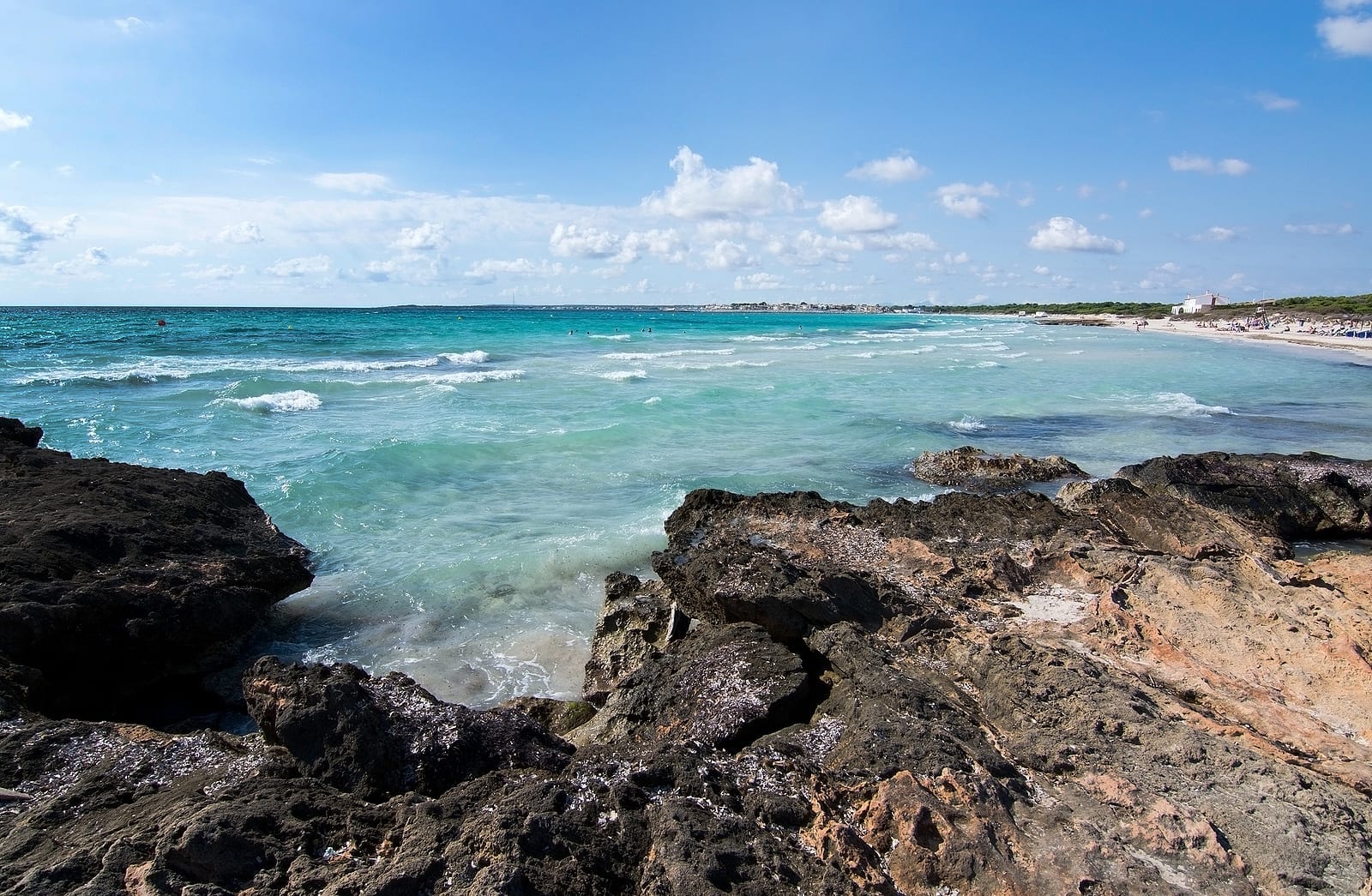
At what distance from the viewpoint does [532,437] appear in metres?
18.1

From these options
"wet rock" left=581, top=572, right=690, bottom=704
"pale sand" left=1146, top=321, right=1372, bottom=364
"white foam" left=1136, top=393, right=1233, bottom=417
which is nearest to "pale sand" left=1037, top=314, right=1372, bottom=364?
"pale sand" left=1146, top=321, right=1372, bottom=364

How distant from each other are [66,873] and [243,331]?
6398 centimetres

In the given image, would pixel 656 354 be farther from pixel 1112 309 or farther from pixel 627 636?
pixel 1112 309

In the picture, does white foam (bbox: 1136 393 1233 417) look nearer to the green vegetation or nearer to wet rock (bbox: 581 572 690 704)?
wet rock (bbox: 581 572 690 704)

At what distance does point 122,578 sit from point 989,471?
13407mm

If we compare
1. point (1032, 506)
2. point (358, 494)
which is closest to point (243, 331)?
point (358, 494)

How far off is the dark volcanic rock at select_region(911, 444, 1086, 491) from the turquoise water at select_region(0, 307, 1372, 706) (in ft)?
2.71

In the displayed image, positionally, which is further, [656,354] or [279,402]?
[656,354]

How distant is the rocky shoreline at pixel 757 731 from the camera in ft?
11.0

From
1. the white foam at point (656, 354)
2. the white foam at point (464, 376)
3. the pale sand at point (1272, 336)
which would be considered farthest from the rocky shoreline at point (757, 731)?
the pale sand at point (1272, 336)

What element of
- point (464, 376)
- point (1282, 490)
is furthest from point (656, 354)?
point (1282, 490)

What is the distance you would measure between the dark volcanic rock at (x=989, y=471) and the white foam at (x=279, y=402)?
Answer: 1801 cm

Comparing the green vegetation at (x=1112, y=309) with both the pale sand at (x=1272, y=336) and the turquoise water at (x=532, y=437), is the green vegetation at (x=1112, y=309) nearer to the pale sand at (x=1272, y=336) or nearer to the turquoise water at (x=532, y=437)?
the pale sand at (x=1272, y=336)

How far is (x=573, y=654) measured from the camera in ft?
25.6
